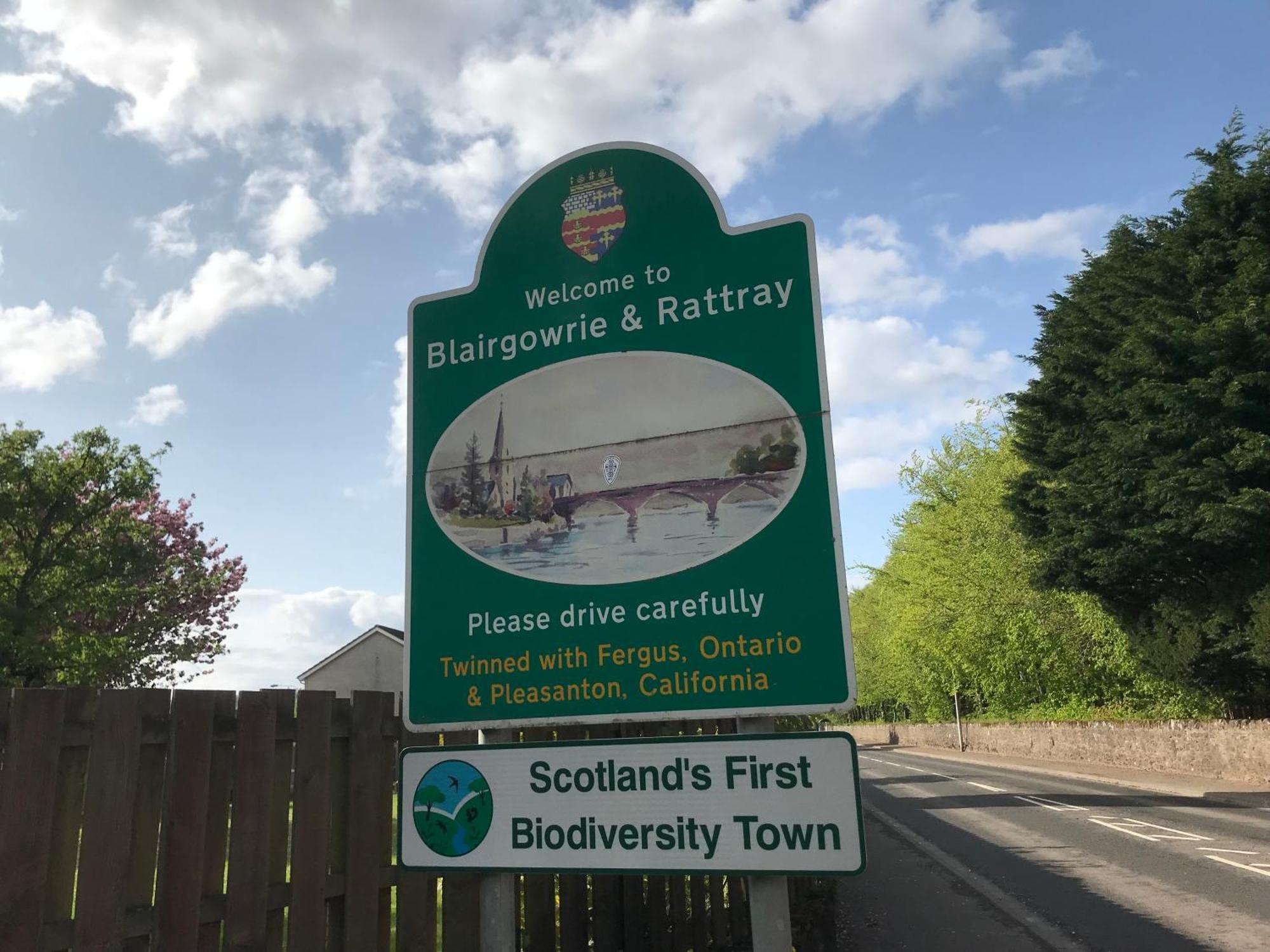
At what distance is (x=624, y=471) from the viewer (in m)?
3.01

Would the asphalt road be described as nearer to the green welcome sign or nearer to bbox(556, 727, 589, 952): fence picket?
bbox(556, 727, 589, 952): fence picket

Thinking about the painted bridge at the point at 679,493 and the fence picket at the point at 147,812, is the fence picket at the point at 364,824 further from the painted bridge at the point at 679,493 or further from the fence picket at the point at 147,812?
the painted bridge at the point at 679,493

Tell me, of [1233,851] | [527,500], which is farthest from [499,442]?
[1233,851]

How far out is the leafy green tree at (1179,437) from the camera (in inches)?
840

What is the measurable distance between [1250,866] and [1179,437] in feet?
49.4

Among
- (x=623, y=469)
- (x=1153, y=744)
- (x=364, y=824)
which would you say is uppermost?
(x=623, y=469)

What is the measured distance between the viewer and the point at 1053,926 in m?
7.27

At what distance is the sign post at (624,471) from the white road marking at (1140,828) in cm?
1248

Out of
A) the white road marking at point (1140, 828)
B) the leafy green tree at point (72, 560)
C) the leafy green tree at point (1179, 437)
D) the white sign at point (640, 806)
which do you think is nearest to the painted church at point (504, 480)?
the white sign at point (640, 806)

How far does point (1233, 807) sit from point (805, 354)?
19.5m

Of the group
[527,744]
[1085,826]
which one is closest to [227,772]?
[527,744]

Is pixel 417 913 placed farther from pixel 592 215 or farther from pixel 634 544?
pixel 592 215

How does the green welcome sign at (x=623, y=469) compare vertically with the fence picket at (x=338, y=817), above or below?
above

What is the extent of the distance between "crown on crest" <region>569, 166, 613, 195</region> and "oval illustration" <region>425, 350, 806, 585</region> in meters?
0.68
